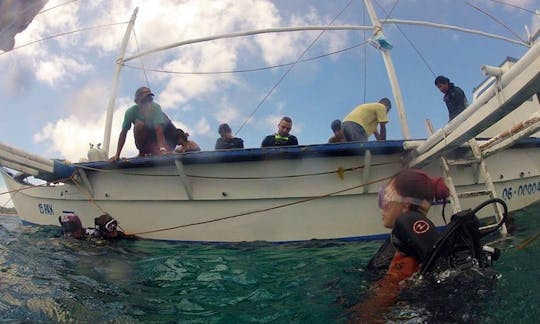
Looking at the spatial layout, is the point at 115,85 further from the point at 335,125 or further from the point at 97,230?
the point at 335,125

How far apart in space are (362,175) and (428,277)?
3401mm

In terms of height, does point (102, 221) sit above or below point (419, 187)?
above

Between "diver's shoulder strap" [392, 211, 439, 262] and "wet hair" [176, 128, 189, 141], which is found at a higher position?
"wet hair" [176, 128, 189, 141]

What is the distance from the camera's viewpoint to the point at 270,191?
571cm

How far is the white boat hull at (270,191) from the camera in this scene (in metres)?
5.57

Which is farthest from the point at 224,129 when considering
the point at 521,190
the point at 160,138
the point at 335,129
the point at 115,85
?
the point at 521,190

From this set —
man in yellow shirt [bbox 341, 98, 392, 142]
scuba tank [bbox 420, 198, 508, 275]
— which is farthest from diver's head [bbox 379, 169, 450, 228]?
man in yellow shirt [bbox 341, 98, 392, 142]

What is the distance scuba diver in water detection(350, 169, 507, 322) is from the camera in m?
2.25

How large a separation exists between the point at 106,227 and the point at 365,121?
4538mm

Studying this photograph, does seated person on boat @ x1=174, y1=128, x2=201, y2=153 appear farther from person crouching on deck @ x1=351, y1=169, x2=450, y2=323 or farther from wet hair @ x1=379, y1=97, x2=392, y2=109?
person crouching on deck @ x1=351, y1=169, x2=450, y2=323

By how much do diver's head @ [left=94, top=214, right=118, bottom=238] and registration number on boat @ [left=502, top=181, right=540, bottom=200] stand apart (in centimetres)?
626

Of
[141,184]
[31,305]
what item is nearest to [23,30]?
[31,305]

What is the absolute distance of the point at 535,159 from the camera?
21.7ft

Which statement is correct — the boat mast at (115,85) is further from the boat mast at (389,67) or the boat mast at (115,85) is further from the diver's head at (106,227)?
the boat mast at (389,67)
